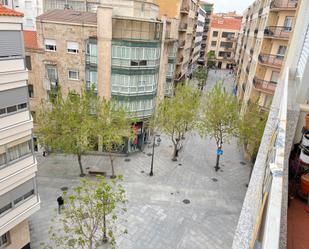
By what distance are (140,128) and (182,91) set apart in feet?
20.3

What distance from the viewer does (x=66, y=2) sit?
3609 centimetres

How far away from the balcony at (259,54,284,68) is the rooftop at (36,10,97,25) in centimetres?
1830

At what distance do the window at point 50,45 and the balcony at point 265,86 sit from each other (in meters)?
21.8

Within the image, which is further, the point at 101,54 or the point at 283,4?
the point at 283,4

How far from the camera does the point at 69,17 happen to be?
2653 centimetres

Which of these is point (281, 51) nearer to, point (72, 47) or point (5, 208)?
point (72, 47)

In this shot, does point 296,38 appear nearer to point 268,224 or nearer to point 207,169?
point 268,224

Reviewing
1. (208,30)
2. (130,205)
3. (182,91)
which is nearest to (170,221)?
(130,205)

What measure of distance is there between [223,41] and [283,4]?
67.9 meters

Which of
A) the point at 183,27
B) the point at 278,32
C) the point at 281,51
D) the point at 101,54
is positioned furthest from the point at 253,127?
the point at 183,27

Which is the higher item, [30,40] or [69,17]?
[69,17]

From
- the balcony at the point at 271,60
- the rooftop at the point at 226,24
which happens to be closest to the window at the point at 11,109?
the balcony at the point at 271,60

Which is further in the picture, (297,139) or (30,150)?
(30,150)

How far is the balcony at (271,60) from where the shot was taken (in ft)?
92.4
